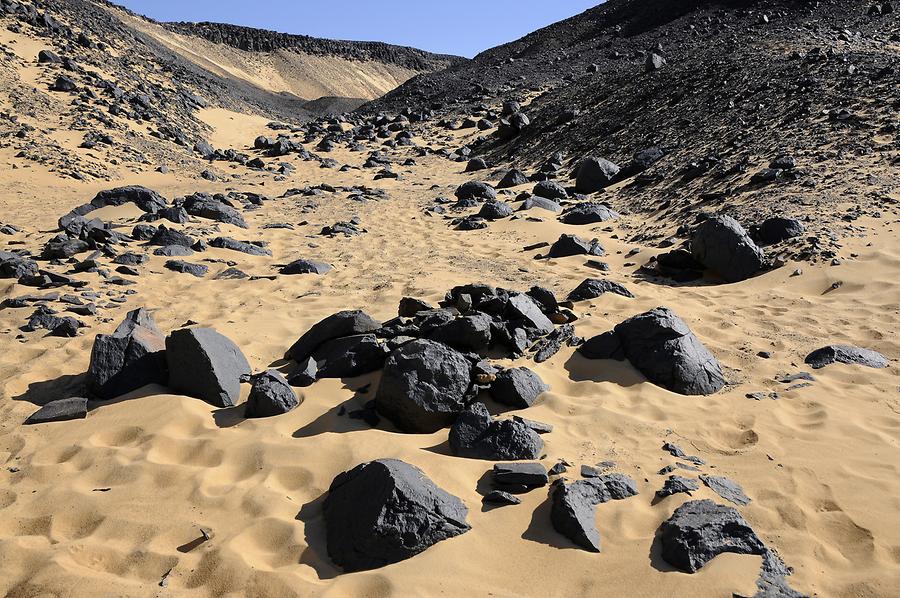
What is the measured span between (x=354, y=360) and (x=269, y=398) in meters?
0.76

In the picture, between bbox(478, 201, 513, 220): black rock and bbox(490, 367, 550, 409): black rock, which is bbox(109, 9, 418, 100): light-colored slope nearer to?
bbox(478, 201, 513, 220): black rock

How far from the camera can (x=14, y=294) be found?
21.3 feet

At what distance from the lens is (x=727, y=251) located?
24.8 feet

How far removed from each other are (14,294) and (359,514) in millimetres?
5404

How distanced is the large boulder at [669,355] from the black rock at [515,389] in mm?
935

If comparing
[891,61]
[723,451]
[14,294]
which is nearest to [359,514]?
[723,451]

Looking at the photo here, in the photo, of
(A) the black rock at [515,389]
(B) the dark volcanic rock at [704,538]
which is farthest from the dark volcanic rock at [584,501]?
(A) the black rock at [515,389]

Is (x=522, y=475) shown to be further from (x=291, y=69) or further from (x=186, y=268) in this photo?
(x=291, y=69)

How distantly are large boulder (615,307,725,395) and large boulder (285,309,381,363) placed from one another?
2192 millimetres

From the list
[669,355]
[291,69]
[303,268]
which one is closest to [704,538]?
[669,355]

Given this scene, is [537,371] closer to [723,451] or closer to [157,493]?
[723,451]

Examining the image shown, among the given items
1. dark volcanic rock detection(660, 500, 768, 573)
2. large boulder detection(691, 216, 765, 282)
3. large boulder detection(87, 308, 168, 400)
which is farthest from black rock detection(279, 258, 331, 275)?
dark volcanic rock detection(660, 500, 768, 573)

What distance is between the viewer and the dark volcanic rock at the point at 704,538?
296 cm

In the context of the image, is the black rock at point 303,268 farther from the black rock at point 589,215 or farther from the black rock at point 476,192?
the black rock at point 476,192
